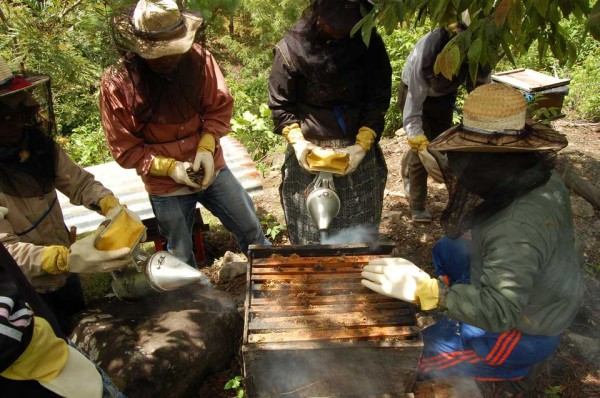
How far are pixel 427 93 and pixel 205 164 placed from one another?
221 centimetres

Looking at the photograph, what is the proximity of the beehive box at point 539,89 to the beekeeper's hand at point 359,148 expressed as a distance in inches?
128

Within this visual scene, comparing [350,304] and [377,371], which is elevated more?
[350,304]

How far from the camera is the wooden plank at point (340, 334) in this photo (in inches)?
85.2

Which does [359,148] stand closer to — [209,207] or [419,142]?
[419,142]

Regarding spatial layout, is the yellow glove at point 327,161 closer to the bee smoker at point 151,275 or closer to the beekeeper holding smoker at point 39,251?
the bee smoker at point 151,275

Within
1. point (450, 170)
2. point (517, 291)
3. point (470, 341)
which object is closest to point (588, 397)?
point (470, 341)

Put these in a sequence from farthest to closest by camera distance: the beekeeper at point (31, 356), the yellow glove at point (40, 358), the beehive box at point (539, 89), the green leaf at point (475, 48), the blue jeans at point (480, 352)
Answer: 1. the beehive box at point (539, 89)
2. the blue jeans at point (480, 352)
3. the green leaf at point (475, 48)
4. the yellow glove at point (40, 358)
5. the beekeeper at point (31, 356)

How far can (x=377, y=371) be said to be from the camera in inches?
89.7

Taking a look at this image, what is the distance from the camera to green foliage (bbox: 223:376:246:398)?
9.76 ft

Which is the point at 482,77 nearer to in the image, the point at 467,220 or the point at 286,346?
the point at 467,220

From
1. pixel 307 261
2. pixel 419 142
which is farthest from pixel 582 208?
pixel 307 261

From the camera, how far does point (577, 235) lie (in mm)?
4422

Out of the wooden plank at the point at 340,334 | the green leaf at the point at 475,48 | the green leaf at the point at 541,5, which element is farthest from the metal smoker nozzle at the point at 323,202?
the green leaf at the point at 541,5

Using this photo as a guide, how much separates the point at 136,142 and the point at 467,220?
7.46 feet
